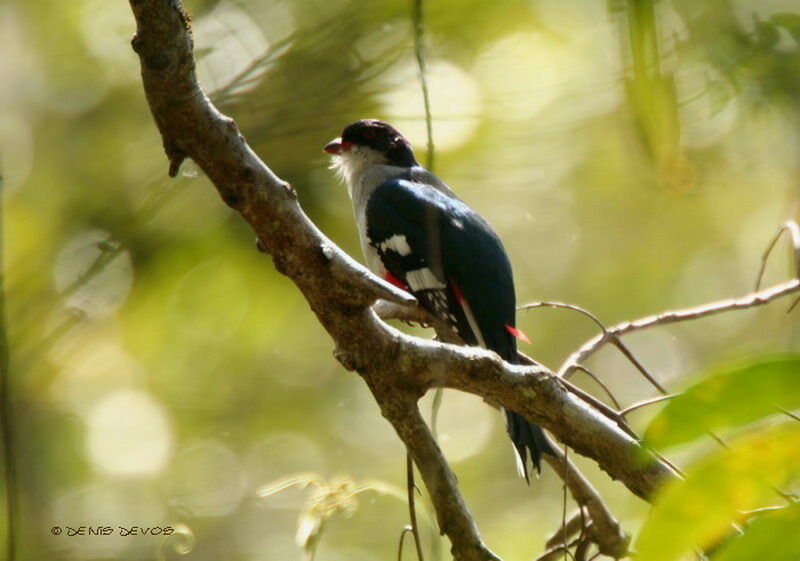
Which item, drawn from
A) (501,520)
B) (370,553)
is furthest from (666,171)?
(370,553)

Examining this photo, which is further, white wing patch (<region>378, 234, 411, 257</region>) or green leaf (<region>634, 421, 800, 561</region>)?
white wing patch (<region>378, 234, 411, 257</region>)

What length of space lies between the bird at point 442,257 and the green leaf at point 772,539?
7.91 ft

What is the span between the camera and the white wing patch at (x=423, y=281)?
3.43m

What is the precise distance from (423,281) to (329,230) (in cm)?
125

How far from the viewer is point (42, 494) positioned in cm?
658

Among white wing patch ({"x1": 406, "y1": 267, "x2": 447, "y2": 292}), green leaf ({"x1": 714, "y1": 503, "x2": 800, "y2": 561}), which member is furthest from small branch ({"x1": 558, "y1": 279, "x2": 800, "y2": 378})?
green leaf ({"x1": 714, "y1": 503, "x2": 800, "y2": 561})

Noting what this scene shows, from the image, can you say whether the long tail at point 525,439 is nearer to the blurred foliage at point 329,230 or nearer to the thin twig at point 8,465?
the blurred foliage at point 329,230

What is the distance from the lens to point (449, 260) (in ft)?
11.5

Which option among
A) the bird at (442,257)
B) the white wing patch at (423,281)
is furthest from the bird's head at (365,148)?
the white wing patch at (423,281)

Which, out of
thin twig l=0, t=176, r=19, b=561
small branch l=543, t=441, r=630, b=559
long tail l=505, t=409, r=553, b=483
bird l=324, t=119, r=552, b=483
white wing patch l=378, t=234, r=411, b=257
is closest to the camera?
thin twig l=0, t=176, r=19, b=561

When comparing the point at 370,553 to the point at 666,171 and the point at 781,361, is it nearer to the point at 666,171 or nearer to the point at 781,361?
the point at 666,171

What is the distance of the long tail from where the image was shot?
2.77 meters

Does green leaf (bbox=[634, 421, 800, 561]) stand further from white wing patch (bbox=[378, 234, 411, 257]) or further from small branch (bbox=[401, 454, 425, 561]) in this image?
white wing patch (bbox=[378, 234, 411, 257])
